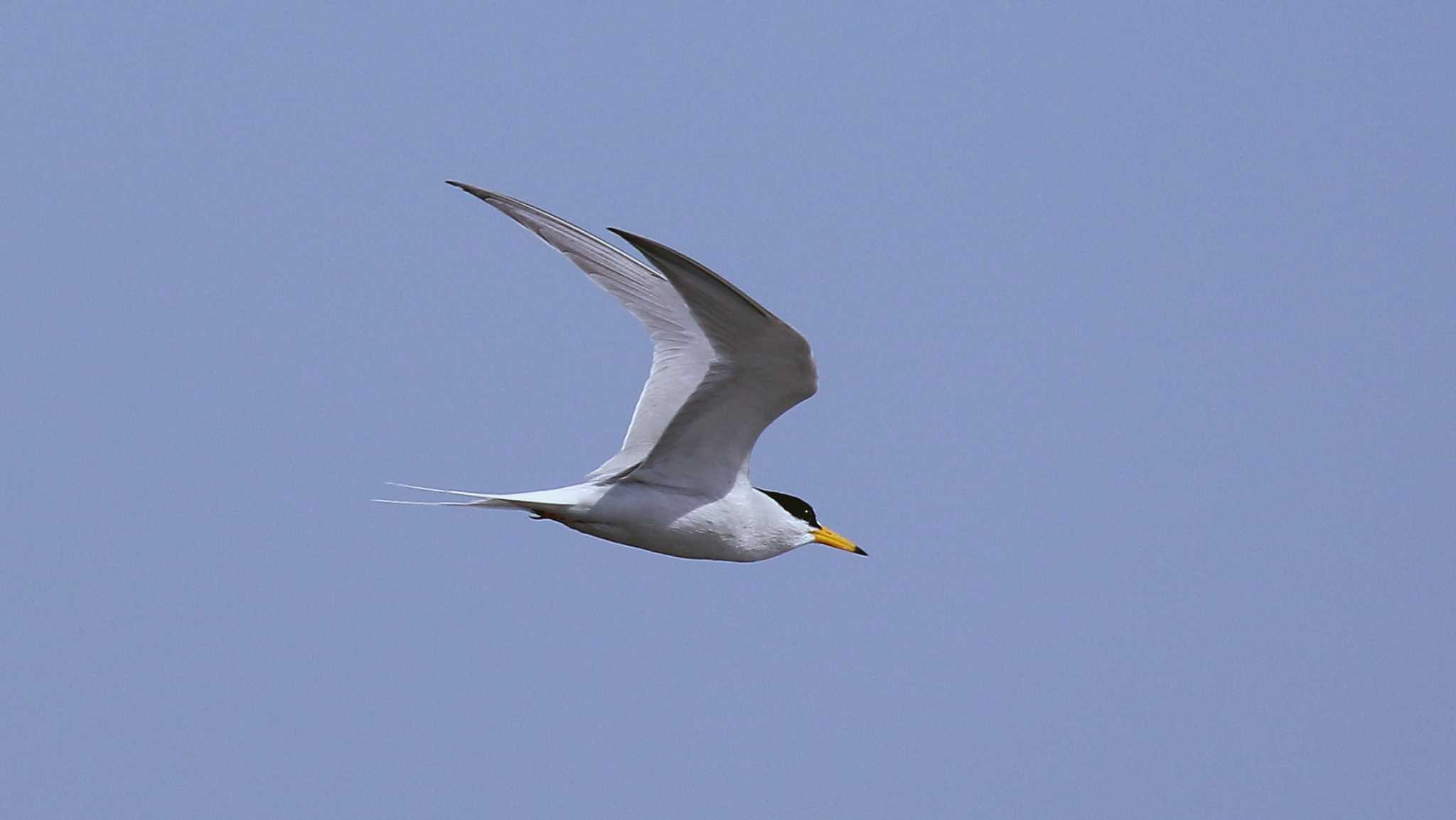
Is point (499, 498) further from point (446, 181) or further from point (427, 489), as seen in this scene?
point (446, 181)

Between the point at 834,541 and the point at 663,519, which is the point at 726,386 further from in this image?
the point at 834,541

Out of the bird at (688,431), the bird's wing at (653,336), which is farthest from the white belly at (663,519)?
the bird's wing at (653,336)

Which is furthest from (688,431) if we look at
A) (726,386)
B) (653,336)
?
(653,336)

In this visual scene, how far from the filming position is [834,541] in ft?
29.9

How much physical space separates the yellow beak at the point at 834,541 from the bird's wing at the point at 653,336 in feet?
3.72

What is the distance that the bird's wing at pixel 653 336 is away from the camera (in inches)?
338

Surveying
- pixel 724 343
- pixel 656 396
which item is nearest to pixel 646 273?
pixel 656 396

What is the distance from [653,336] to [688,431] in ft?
2.83

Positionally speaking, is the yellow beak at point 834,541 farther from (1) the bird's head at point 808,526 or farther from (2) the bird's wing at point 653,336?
(2) the bird's wing at point 653,336

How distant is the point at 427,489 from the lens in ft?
25.0

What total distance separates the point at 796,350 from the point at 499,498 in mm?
1612

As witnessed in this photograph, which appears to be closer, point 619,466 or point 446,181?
point 446,181

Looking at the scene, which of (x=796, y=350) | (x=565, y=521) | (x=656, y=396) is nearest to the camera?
(x=796, y=350)

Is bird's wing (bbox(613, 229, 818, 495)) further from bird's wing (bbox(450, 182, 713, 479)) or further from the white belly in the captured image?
bird's wing (bbox(450, 182, 713, 479))
